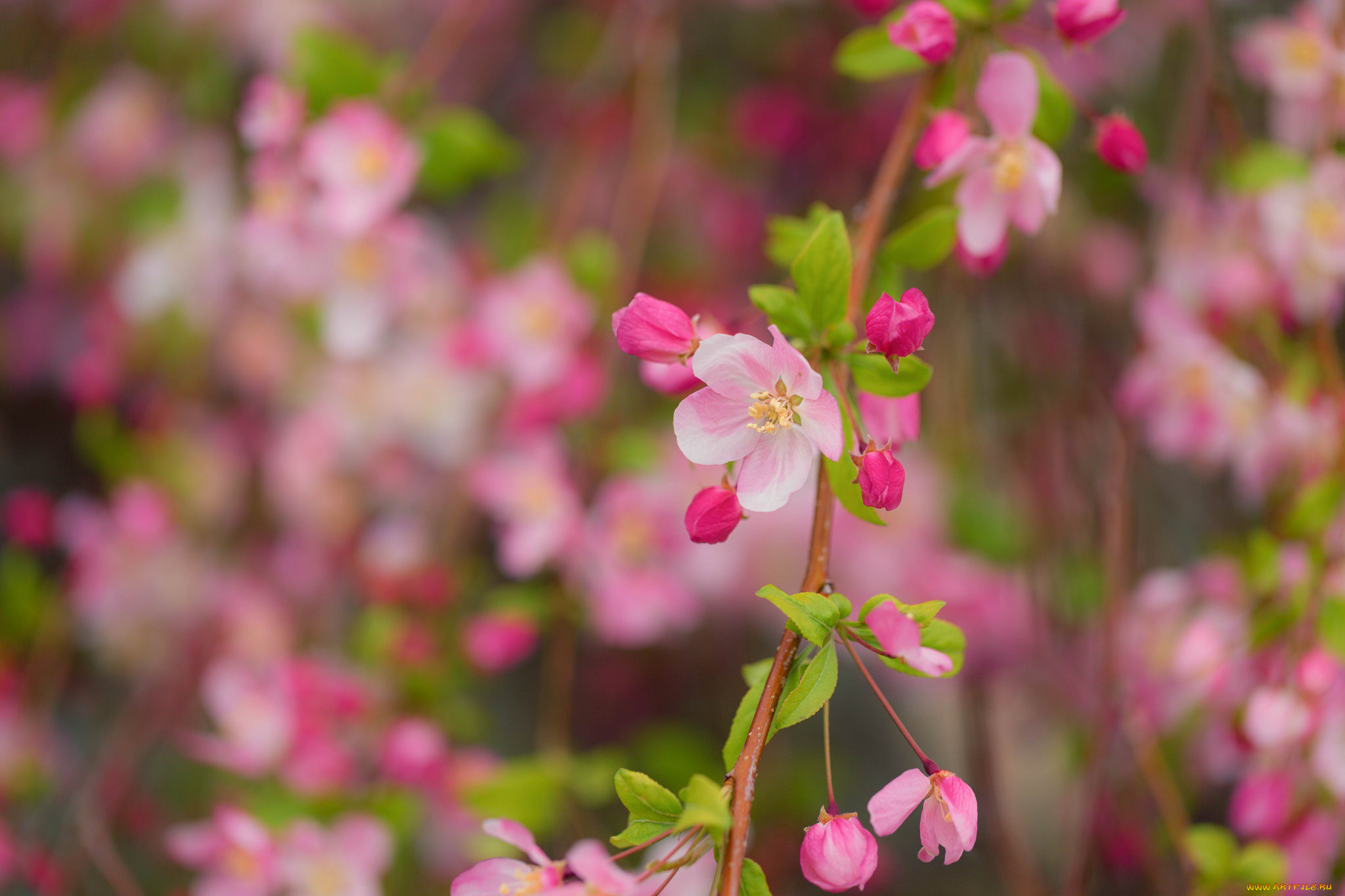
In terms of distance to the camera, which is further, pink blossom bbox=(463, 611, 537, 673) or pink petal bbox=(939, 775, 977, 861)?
pink blossom bbox=(463, 611, 537, 673)

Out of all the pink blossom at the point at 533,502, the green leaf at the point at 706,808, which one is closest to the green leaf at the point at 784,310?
the green leaf at the point at 706,808

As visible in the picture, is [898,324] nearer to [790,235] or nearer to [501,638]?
[790,235]

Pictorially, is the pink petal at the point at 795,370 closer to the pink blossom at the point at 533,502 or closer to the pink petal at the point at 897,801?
the pink petal at the point at 897,801

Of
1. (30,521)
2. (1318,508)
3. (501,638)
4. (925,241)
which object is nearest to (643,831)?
(925,241)

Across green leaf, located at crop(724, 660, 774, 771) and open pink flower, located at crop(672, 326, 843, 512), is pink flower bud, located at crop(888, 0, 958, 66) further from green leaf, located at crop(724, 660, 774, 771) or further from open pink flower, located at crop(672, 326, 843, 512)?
green leaf, located at crop(724, 660, 774, 771)

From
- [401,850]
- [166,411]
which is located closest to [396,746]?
[401,850]

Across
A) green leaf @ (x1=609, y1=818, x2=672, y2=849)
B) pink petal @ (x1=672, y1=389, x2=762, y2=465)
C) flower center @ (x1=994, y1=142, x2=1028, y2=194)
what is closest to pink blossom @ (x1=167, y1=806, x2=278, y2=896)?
green leaf @ (x1=609, y1=818, x2=672, y2=849)
